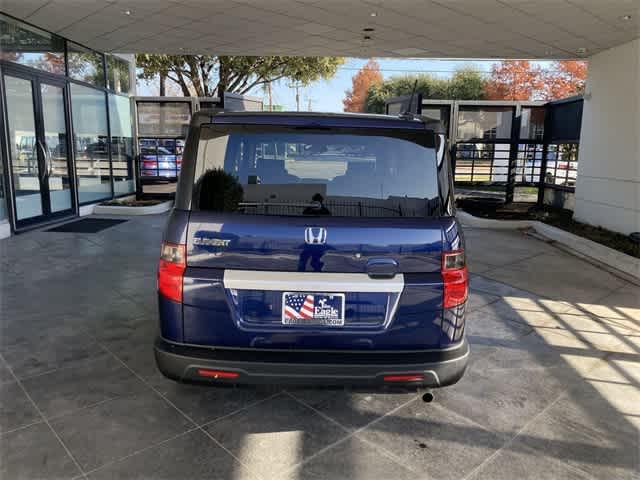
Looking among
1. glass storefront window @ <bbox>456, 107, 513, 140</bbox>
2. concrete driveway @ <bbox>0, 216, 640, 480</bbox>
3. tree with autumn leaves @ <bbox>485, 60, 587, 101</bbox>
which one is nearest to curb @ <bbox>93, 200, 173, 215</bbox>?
concrete driveway @ <bbox>0, 216, 640, 480</bbox>

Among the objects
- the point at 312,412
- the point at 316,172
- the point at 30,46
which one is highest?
the point at 30,46

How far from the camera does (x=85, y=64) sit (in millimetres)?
10344

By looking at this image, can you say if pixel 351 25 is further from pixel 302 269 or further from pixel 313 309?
pixel 313 309

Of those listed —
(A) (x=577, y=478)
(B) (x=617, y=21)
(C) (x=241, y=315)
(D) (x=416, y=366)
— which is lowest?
(A) (x=577, y=478)

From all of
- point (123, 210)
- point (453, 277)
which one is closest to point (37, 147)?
point (123, 210)

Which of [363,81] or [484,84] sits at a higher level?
[363,81]

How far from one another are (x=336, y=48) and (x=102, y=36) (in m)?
4.70

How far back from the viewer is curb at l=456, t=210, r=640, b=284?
624 centimetres

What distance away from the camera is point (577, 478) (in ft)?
7.50

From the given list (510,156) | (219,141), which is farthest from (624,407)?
(510,156)

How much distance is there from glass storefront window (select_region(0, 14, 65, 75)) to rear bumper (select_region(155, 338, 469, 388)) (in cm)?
765

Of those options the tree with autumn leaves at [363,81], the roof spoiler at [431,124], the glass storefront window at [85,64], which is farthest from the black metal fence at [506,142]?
the tree with autumn leaves at [363,81]

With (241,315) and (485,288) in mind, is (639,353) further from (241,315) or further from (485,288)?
(241,315)

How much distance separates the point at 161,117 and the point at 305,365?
488 inches
